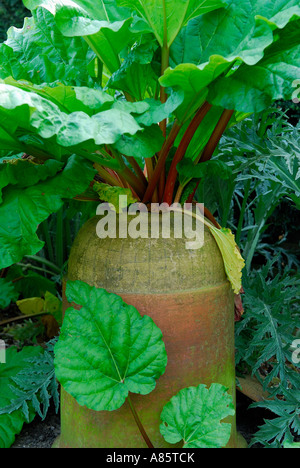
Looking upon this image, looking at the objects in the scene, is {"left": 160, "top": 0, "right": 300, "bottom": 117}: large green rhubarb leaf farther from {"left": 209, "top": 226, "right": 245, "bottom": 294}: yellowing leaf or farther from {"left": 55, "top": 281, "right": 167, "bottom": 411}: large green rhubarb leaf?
{"left": 55, "top": 281, "right": 167, "bottom": 411}: large green rhubarb leaf

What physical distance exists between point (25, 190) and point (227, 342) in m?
0.66

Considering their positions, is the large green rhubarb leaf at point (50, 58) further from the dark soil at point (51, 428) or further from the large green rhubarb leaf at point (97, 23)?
the dark soil at point (51, 428)

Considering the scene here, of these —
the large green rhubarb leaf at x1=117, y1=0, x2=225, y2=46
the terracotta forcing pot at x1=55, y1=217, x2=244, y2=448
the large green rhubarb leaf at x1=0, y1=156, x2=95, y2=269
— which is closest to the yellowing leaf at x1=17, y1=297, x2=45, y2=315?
the terracotta forcing pot at x1=55, y1=217, x2=244, y2=448

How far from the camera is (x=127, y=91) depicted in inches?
49.2

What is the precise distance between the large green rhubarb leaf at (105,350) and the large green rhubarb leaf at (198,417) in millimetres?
91

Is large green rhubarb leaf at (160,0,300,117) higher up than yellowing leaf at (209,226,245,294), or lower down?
higher up

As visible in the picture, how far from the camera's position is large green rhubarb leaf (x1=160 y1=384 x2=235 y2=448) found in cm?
114

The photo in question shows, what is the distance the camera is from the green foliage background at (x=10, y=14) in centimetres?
301

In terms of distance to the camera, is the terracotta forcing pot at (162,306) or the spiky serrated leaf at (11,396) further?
the spiky serrated leaf at (11,396)

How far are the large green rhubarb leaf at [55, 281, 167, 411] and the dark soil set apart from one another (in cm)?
59

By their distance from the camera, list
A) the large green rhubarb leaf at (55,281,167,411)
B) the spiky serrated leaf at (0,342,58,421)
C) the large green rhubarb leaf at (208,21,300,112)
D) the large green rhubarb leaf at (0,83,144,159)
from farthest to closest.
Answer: the spiky serrated leaf at (0,342,58,421)
the large green rhubarb leaf at (55,281,167,411)
the large green rhubarb leaf at (208,21,300,112)
the large green rhubarb leaf at (0,83,144,159)

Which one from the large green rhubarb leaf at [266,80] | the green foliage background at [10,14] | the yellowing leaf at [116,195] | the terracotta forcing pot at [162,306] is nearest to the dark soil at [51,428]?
the terracotta forcing pot at [162,306]
